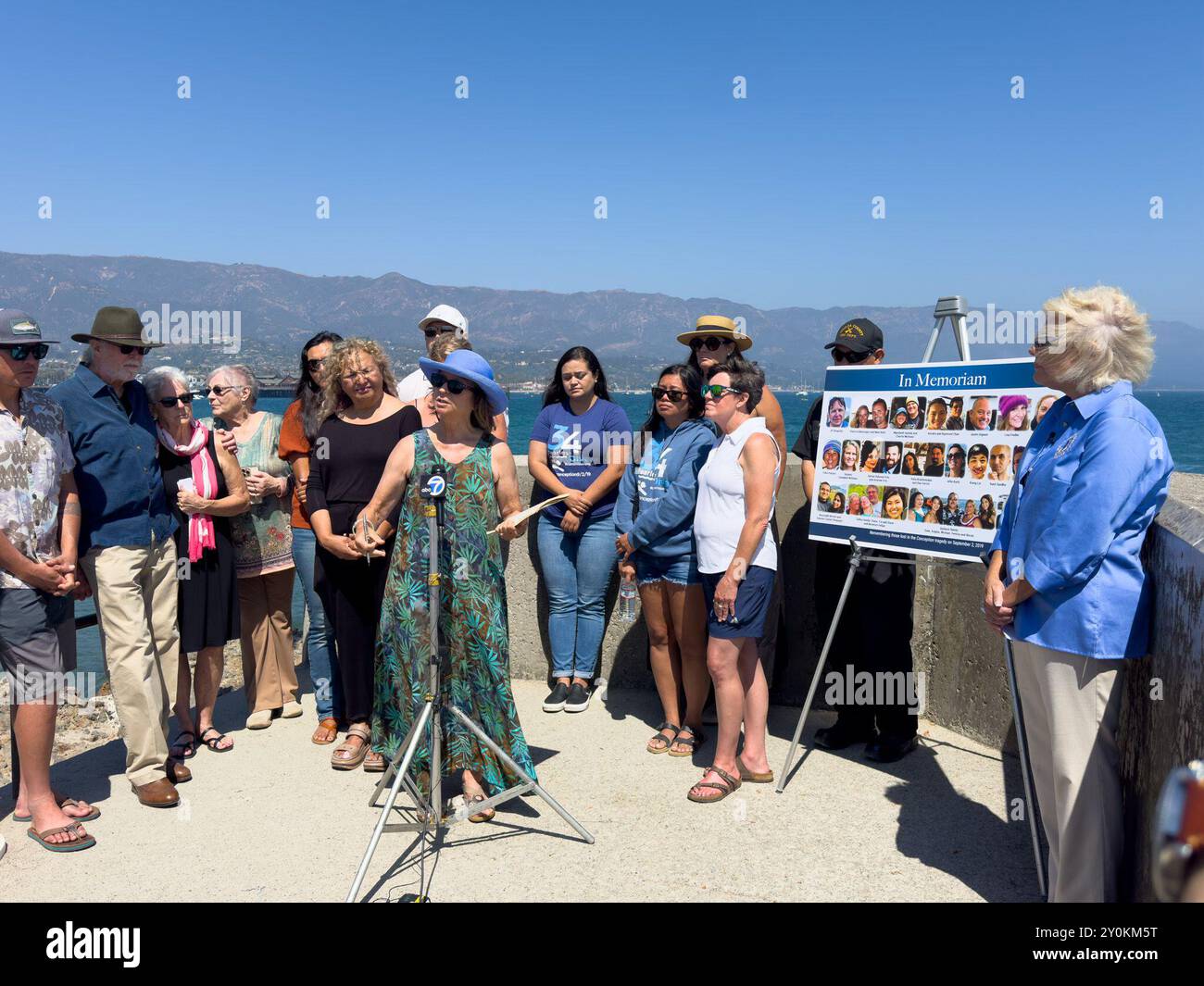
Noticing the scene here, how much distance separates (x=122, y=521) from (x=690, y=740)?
3054 millimetres

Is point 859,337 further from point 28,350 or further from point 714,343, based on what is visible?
point 28,350

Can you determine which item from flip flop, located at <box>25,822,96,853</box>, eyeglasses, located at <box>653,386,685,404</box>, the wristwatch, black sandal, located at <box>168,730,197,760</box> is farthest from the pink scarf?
the wristwatch

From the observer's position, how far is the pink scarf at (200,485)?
464cm

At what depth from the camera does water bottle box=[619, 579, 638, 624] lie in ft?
16.8

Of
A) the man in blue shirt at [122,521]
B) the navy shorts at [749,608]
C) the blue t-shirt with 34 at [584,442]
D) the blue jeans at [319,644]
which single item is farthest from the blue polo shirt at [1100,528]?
the man in blue shirt at [122,521]

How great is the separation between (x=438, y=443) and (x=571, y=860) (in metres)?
1.83

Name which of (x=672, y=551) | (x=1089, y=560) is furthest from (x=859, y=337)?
(x=1089, y=560)

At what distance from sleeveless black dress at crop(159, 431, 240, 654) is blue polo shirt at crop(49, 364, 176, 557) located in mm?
402

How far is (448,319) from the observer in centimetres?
544

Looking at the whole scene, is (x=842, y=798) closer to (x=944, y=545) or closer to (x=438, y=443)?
(x=944, y=545)

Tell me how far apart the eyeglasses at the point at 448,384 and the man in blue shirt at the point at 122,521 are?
1.45 meters
